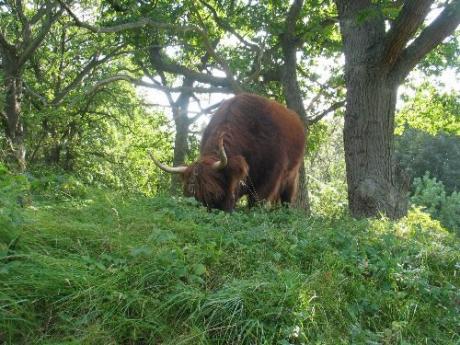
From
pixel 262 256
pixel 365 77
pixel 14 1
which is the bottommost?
pixel 262 256

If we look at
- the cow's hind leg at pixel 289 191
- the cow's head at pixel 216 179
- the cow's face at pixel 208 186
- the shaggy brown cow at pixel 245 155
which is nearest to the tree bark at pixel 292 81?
the cow's hind leg at pixel 289 191

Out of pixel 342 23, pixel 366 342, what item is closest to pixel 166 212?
pixel 366 342

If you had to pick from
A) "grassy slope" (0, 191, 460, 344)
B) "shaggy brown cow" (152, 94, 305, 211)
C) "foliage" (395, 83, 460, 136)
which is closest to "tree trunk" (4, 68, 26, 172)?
"shaggy brown cow" (152, 94, 305, 211)

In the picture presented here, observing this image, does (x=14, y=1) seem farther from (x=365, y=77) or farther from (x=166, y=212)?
(x=166, y=212)

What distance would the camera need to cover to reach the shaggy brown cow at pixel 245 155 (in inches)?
268

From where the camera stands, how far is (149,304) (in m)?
2.89

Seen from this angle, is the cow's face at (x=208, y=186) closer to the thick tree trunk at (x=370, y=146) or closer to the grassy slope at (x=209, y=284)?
the thick tree trunk at (x=370, y=146)

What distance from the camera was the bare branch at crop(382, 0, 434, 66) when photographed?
6.63 meters

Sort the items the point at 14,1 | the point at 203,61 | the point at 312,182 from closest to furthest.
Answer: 1. the point at 14,1
2. the point at 203,61
3. the point at 312,182

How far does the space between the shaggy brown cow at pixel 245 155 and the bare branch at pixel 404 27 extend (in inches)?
77.2

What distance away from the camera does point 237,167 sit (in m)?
6.97

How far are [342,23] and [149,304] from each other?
658cm

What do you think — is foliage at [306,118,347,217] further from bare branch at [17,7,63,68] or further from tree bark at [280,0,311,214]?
bare branch at [17,7,63,68]

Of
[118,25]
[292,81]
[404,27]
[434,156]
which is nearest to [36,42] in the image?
[118,25]
